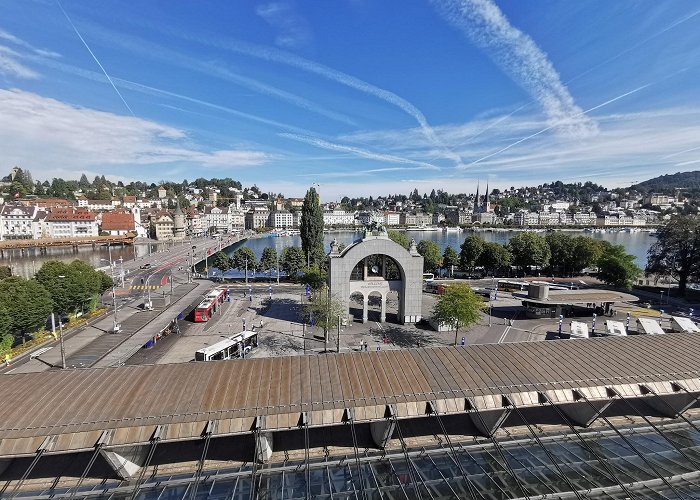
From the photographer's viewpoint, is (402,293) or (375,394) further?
(402,293)

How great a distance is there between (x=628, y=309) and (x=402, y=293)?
31728 millimetres

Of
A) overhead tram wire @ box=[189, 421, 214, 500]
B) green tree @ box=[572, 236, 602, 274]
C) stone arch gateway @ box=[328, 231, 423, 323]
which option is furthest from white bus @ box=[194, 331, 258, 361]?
green tree @ box=[572, 236, 602, 274]

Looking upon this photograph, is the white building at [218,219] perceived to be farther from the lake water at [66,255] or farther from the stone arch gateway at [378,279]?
the stone arch gateway at [378,279]

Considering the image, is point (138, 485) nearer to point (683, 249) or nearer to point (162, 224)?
point (683, 249)

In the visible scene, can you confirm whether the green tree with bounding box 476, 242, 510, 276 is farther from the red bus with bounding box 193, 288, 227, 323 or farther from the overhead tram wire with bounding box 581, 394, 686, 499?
the overhead tram wire with bounding box 581, 394, 686, 499

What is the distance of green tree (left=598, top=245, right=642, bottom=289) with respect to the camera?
2042 inches

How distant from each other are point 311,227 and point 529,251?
40776 millimetres

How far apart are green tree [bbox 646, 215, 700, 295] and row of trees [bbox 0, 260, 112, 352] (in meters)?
75.8

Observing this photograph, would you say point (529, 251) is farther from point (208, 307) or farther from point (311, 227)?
point (208, 307)

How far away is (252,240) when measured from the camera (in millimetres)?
147000

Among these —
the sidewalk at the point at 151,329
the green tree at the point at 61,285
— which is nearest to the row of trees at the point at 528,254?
the sidewalk at the point at 151,329

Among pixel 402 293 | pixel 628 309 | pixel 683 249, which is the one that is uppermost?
pixel 683 249

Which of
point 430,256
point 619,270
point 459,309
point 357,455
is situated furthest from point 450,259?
point 357,455

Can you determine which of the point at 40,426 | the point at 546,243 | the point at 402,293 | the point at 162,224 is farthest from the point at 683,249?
the point at 162,224
